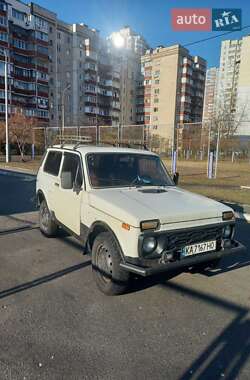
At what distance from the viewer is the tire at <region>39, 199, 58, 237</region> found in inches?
215

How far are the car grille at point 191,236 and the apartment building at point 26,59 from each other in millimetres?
54085

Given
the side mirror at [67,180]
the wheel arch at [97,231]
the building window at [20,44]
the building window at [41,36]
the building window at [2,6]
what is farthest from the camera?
the building window at [41,36]

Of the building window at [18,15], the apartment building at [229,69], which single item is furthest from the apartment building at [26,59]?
the apartment building at [229,69]

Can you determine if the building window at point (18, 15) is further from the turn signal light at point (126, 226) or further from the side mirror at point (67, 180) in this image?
the turn signal light at point (126, 226)

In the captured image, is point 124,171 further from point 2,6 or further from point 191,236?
point 2,6

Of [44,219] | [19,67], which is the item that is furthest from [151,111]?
[44,219]

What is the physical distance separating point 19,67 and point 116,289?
→ 204ft

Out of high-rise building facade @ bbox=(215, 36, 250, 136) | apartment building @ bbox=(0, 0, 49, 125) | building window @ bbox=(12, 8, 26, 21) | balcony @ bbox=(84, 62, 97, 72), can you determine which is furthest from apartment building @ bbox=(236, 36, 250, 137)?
building window @ bbox=(12, 8, 26, 21)

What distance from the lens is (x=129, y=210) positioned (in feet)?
10.4

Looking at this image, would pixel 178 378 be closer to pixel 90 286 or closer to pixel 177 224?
pixel 177 224

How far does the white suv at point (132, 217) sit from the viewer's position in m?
3.09

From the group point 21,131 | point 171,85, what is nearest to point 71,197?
point 21,131

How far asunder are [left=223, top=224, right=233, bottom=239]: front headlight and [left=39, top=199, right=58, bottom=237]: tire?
10.6 ft

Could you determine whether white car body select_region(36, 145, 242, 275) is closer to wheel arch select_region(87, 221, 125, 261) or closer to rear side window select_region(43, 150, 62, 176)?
wheel arch select_region(87, 221, 125, 261)
